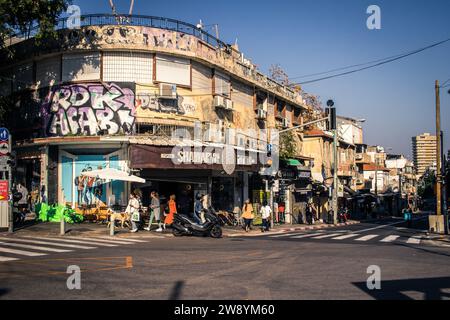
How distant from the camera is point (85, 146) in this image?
25.2 m

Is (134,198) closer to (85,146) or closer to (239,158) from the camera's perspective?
(85,146)

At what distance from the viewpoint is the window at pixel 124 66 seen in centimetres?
2512

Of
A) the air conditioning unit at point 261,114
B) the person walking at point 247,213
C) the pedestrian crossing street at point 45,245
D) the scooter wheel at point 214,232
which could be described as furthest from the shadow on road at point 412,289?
the air conditioning unit at point 261,114

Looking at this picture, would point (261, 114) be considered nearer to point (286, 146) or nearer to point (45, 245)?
point (286, 146)

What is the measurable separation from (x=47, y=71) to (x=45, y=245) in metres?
13.9

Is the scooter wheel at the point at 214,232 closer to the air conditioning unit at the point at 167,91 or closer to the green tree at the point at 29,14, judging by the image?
the air conditioning unit at the point at 167,91

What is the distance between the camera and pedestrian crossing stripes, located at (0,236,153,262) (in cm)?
1350

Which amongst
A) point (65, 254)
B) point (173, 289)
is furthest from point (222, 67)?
point (173, 289)

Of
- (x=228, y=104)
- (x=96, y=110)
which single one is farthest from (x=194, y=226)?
(x=228, y=104)

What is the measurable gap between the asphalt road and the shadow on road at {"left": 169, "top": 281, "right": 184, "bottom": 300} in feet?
0.06

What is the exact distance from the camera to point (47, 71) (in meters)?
26.5

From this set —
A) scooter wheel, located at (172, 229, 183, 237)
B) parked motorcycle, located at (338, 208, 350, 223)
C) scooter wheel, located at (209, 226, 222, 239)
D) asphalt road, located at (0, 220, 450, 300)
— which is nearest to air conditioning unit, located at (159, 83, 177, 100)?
scooter wheel, located at (172, 229, 183, 237)

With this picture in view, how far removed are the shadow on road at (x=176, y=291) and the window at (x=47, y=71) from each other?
19658 millimetres

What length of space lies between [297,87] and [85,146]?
2614cm
